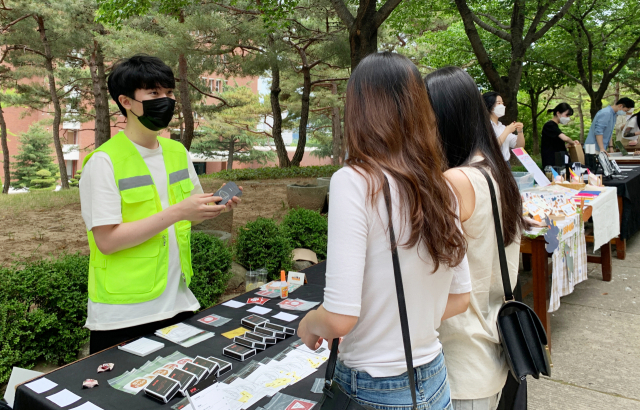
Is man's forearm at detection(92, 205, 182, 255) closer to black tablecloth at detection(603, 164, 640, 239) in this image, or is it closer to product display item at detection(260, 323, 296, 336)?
product display item at detection(260, 323, 296, 336)

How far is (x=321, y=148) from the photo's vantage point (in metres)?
33.4

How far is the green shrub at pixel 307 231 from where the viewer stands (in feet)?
15.6

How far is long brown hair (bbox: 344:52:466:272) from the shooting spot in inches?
41.4

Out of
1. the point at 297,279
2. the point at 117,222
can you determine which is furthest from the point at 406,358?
the point at 297,279

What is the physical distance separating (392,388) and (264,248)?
128 inches

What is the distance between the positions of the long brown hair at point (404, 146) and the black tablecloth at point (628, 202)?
550cm

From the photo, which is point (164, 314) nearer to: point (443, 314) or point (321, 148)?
point (443, 314)

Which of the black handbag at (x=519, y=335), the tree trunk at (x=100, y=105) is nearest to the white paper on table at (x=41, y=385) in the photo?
the black handbag at (x=519, y=335)

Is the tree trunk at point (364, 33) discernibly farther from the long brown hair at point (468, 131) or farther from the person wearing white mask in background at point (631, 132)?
the person wearing white mask in background at point (631, 132)

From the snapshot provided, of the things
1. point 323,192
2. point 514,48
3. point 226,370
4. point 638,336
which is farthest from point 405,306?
point 514,48

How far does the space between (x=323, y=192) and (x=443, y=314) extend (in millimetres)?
6335

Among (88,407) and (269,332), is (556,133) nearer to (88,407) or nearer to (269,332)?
(269,332)

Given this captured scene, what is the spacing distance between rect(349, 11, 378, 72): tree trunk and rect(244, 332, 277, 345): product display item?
229 inches

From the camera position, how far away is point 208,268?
143 inches
